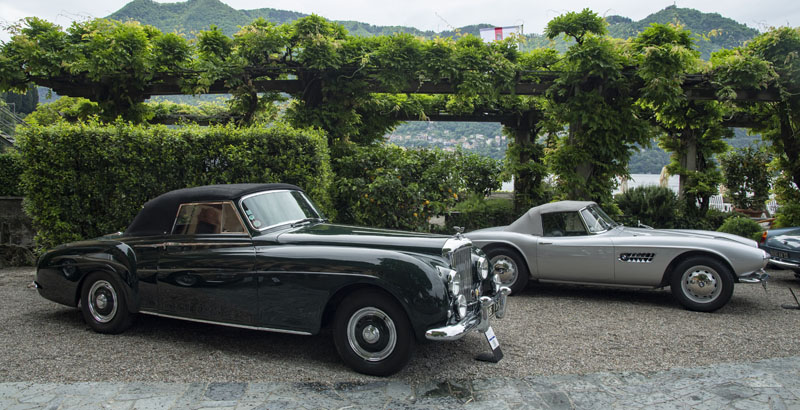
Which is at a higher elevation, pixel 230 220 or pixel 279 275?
pixel 230 220

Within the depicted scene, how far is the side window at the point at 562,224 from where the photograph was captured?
7.07 metres

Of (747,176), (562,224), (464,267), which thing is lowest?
(464,267)

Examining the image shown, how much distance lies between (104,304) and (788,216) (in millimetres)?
12369

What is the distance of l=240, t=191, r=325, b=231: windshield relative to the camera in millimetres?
4984

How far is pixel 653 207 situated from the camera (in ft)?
36.9

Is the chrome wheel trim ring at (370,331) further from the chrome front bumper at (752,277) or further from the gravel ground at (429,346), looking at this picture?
the chrome front bumper at (752,277)

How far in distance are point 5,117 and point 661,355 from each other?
4251 cm

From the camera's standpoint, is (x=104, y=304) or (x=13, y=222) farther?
(x=13, y=222)

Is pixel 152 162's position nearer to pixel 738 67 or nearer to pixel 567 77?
pixel 567 77

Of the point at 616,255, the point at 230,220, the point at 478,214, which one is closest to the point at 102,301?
the point at 230,220

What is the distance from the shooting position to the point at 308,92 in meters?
10.6

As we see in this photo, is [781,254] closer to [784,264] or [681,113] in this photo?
[784,264]

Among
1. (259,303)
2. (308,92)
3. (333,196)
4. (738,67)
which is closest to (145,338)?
(259,303)

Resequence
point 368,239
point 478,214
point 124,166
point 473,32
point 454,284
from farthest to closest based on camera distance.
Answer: point 473,32
point 478,214
point 124,166
point 368,239
point 454,284
